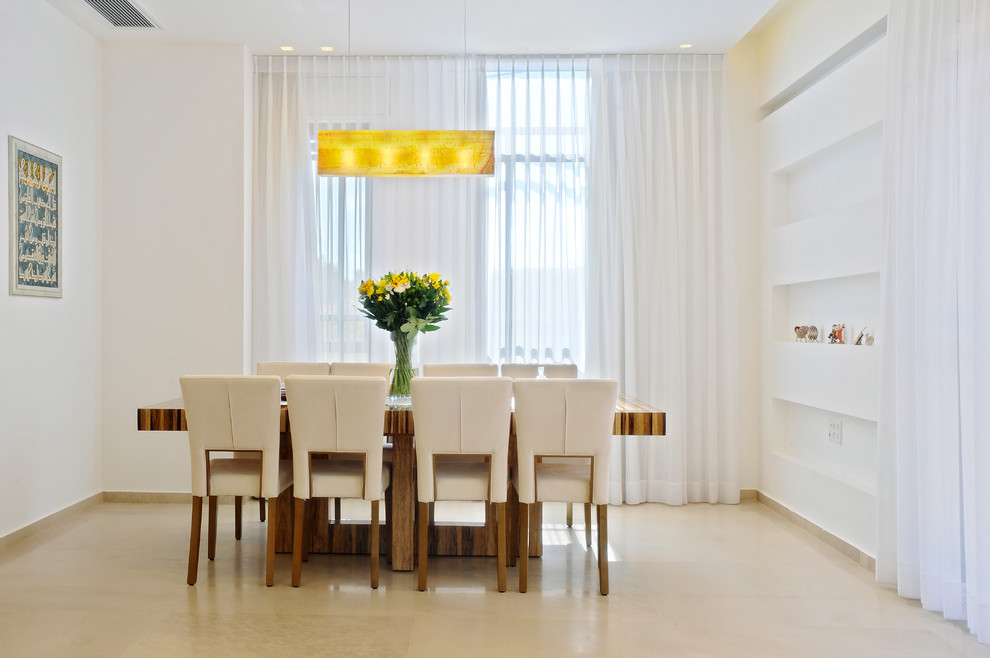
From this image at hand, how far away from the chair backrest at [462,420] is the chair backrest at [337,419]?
0.18m

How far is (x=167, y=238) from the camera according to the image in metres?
4.59

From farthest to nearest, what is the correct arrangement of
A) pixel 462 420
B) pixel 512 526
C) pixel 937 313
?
pixel 512 526 < pixel 462 420 < pixel 937 313

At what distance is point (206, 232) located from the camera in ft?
15.1

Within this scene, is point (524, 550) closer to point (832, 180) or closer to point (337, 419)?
point (337, 419)

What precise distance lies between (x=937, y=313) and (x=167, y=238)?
4332 millimetres

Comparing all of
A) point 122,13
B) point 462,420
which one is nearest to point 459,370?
point 462,420

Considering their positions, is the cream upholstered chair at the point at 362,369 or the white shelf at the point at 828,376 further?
the cream upholstered chair at the point at 362,369

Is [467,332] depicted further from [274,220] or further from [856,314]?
[856,314]

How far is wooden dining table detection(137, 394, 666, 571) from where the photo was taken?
306 cm

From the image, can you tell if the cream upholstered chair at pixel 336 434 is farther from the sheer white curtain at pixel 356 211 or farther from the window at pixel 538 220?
the window at pixel 538 220

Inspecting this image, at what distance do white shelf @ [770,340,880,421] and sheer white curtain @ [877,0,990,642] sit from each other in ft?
1.26

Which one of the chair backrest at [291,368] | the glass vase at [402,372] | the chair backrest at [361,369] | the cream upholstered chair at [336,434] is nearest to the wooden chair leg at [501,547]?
the cream upholstered chair at [336,434]

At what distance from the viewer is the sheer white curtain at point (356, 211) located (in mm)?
4754

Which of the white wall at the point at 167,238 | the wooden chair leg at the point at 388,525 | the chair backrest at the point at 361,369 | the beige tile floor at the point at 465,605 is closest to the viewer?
the beige tile floor at the point at 465,605
